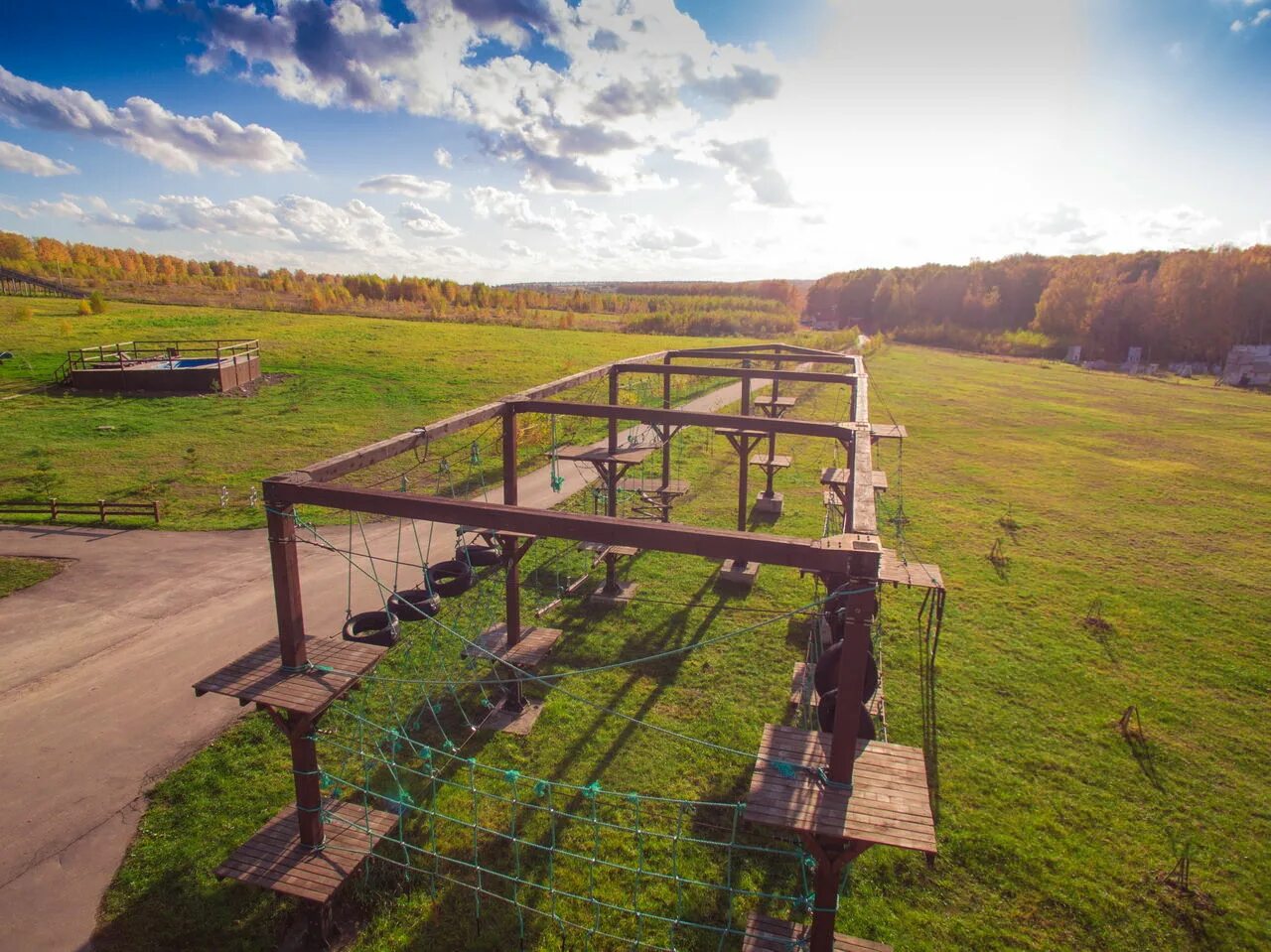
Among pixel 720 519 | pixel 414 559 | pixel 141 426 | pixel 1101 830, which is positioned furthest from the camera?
pixel 141 426

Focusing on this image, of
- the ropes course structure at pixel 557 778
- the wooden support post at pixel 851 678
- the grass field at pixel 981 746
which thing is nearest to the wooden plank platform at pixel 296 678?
the ropes course structure at pixel 557 778

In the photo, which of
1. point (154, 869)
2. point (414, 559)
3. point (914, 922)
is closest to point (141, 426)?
point (414, 559)

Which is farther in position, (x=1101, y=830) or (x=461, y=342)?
(x=461, y=342)

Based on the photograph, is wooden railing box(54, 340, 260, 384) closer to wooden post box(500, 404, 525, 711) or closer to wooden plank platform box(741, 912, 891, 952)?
wooden post box(500, 404, 525, 711)

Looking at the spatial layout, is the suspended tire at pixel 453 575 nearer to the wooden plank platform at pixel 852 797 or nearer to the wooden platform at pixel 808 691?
the wooden platform at pixel 808 691

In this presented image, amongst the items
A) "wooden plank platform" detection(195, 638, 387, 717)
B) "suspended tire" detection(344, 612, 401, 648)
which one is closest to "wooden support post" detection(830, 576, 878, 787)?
"wooden plank platform" detection(195, 638, 387, 717)

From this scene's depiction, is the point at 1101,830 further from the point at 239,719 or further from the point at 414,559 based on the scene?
the point at 414,559
